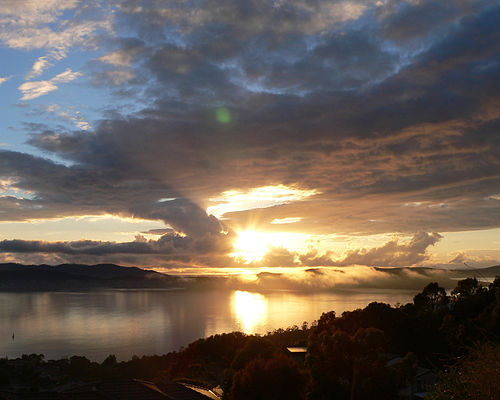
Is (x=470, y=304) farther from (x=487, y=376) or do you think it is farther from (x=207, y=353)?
(x=487, y=376)

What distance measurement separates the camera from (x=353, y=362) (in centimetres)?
2914

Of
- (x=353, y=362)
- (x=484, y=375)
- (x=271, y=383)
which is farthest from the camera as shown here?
(x=353, y=362)

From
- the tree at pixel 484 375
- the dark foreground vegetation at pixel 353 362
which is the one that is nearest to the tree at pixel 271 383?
the dark foreground vegetation at pixel 353 362

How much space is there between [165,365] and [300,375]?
62443 mm

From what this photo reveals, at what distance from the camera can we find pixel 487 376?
32.5ft

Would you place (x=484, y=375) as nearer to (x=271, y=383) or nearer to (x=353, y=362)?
(x=271, y=383)

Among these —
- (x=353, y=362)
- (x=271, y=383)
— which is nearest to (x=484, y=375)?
(x=271, y=383)

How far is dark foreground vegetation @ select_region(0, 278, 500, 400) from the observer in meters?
15.2

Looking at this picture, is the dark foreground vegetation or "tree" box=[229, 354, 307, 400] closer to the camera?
the dark foreground vegetation

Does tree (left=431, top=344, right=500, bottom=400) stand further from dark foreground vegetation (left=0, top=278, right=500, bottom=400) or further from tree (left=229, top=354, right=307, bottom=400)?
tree (left=229, top=354, right=307, bottom=400)

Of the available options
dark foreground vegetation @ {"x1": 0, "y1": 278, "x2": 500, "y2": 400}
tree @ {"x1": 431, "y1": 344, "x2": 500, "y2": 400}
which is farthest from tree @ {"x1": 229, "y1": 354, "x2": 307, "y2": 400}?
tree @ {"x1": 431, "y1": 344, "x2": 500, "y2": 400}

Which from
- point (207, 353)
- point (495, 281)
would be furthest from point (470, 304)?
point (207, 353)

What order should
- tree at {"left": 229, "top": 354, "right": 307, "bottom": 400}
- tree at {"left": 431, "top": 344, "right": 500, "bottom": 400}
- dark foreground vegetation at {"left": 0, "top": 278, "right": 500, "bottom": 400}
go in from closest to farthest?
tree at {"left": 431, "top": 344, "right": 500, "bottom": 400} → dark foreground vegetation at {"left": 0, "top": 278, "right": 500, "bottom": 400} → tree at {"left": 229, "top": 354, "right": 307, "bottom": 400}

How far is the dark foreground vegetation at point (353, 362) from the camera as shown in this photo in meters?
15.2
